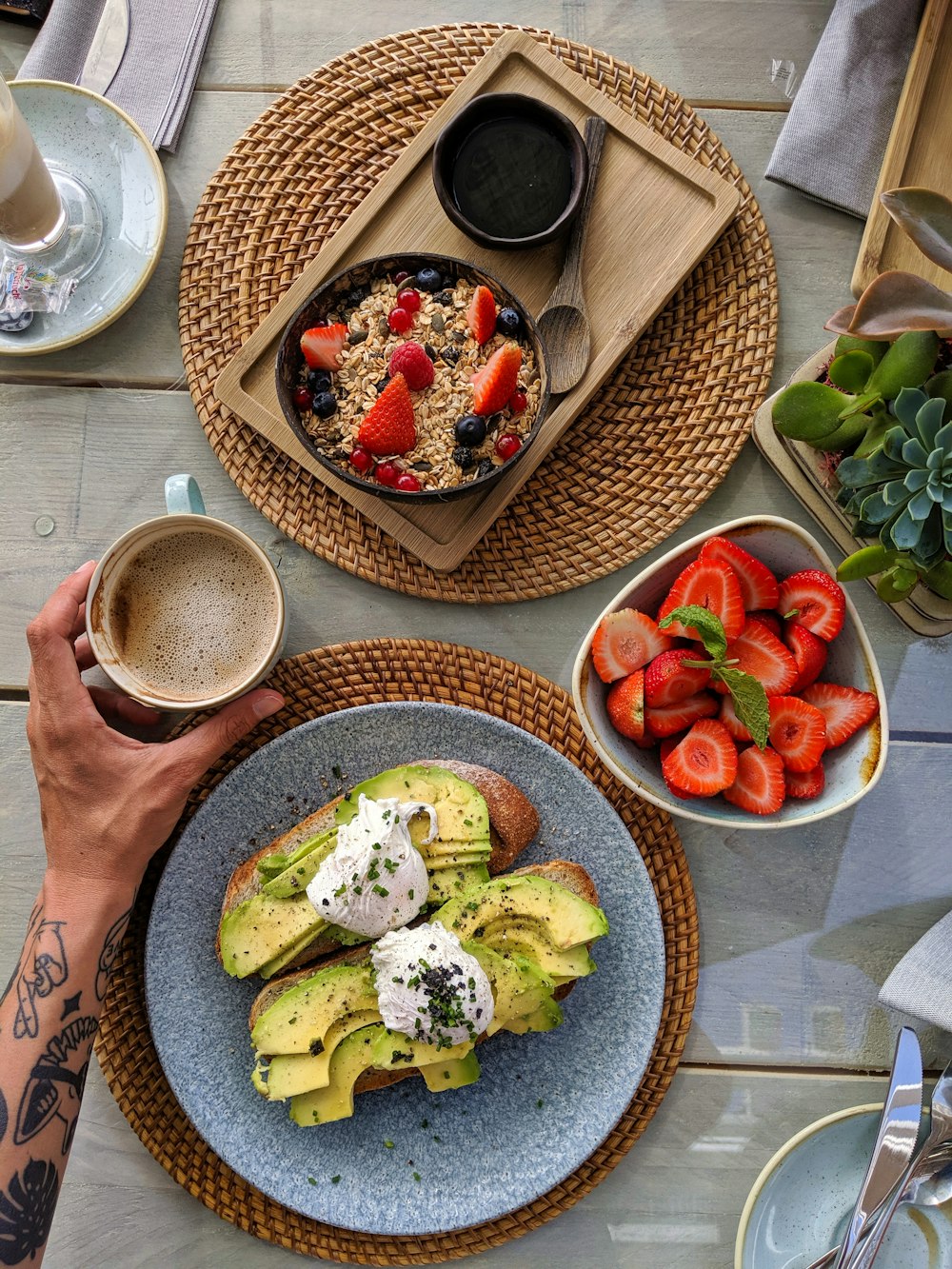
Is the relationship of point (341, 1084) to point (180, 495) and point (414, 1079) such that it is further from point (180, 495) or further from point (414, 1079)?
point (180, 495)

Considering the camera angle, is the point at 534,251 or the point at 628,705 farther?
the point at 534,251

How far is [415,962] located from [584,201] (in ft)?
3.44

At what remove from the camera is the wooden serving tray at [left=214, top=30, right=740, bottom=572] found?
4.56 feet

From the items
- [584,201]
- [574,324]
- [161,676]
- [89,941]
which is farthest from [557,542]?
[89,941]

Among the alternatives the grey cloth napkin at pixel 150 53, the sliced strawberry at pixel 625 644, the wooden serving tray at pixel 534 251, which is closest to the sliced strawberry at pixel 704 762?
the sliced strawberry at pixel 625 644

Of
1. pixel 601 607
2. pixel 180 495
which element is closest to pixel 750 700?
pixel 601 607

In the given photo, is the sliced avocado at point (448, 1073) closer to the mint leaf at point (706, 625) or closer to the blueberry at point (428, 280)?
the mint leaf at point (706, 625)

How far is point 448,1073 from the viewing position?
1286mm

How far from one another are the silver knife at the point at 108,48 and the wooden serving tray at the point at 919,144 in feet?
3.62

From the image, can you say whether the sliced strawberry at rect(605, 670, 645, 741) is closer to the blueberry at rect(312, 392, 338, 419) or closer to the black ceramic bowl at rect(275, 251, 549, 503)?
the black ceramic bowl at rect(275, 251, 549, 503)

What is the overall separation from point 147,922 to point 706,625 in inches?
34.1

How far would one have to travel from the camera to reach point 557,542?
143cm

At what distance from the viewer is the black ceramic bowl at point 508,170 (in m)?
1.38

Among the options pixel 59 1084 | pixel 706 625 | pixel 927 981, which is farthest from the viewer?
pixel 927 981
